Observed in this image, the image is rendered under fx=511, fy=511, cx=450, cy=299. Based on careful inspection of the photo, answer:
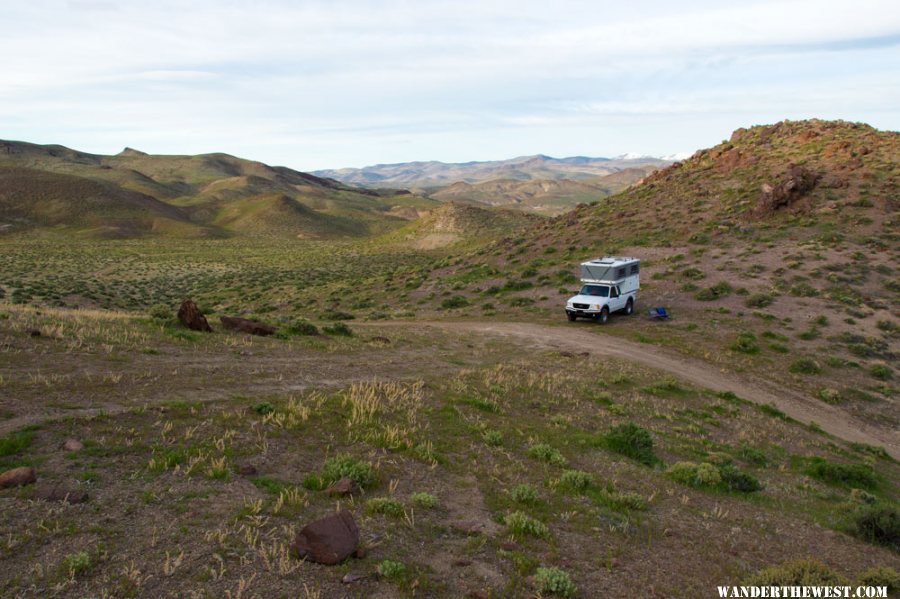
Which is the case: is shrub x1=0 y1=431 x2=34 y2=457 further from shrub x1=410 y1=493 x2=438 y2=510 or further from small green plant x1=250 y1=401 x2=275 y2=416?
shrub x1=410 y1=493 x2=438 y2=510

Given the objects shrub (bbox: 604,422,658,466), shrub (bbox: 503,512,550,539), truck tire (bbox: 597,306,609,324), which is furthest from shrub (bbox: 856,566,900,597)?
truck tire (bbox: 597,306,609,324)

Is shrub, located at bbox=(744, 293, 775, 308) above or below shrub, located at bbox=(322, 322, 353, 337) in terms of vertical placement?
above

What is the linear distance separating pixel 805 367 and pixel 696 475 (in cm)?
1520

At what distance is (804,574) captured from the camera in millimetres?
6504

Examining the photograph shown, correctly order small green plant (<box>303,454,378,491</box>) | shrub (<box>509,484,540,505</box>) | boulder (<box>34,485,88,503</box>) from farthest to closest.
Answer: shrub (<box>509,484,540,505</box>) < small green plant (<box>303,454,378,491</box>) < boulder (<box>34,485,88,503</box>)

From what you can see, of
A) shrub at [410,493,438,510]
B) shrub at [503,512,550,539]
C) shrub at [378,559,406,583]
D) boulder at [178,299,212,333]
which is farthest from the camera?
boulder at [178,299,212,333]

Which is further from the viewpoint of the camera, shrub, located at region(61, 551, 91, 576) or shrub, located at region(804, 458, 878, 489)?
shrub, located at region(804, 458, 878, 489)

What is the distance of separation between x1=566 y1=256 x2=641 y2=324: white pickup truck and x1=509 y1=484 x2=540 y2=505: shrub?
821 inches

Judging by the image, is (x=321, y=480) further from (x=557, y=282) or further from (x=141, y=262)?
(x=141, y=262)

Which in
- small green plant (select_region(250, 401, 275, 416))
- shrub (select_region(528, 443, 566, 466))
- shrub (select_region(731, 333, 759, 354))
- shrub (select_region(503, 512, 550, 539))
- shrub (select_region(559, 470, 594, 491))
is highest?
small green plant (select_region(250, 401, 275, 416))

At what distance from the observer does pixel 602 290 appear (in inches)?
1144

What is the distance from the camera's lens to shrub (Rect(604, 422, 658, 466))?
1141cm

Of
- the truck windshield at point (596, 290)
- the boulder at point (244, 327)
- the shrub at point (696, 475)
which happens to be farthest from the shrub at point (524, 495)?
the truck windshield at point (596, 290)

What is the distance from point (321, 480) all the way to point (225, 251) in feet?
283
